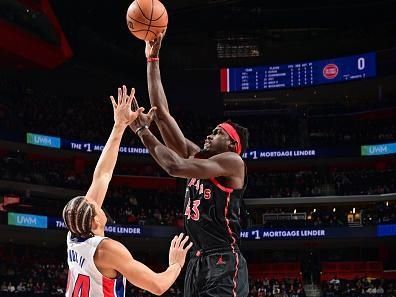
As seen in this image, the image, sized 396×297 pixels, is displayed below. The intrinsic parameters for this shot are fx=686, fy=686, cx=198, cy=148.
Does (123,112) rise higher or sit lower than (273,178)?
lower

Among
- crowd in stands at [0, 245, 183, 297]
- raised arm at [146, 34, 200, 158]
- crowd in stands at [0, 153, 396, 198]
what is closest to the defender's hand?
raised arm at [146, 34, 200, 158]

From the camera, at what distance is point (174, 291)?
1040 inches

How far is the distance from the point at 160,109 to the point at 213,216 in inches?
40.2

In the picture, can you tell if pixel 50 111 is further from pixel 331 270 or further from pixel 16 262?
pixel 331 270

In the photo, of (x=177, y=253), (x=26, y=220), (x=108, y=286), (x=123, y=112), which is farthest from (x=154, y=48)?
(x=26, y=220)

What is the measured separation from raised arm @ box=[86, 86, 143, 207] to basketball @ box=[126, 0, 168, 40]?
78 centimetres

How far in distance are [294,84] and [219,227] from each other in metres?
26.2

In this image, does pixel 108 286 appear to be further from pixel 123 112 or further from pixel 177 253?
pixel 123 112

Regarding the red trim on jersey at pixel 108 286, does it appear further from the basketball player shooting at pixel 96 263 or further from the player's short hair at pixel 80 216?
the player's short hair at pixel 80 216

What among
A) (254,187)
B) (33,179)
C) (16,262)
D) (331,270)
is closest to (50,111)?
(33,179)

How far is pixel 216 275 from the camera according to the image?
506cm

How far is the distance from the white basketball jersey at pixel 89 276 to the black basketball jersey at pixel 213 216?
1.18 meters

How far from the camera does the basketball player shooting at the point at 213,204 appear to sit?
5.00 m

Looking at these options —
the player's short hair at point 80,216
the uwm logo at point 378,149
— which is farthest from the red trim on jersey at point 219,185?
the uwm logo at point 378,149
